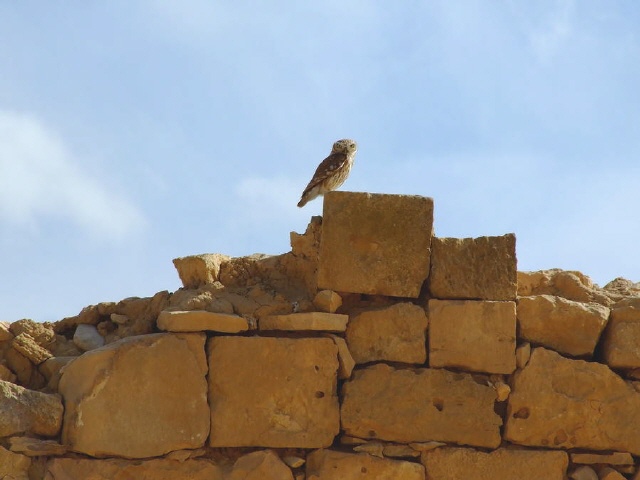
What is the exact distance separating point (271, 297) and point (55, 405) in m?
1.39

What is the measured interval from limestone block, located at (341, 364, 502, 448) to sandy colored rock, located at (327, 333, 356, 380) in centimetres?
5

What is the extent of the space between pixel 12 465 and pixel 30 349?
2.38 feet

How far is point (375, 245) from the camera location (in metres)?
5.25

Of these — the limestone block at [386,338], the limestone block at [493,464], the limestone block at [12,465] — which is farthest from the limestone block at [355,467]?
the limestone block at [12,465]

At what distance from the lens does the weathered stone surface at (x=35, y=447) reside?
474cm

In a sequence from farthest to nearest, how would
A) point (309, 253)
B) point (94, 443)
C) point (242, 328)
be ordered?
point (309, 253), point (242, 328), point (94, 443)

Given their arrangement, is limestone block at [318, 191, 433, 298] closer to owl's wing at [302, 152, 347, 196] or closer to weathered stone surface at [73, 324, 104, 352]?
owl's wing at [302, 152, 347, 196]

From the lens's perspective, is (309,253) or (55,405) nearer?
(55,405)

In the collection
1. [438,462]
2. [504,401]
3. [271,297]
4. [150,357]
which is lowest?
[438,462]

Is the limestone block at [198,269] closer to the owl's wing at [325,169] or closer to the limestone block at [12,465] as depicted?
the owl's wing at [325,169]

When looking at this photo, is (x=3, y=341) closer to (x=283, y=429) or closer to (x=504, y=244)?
(x=283, y=429)

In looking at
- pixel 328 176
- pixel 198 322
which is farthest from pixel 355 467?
pixel 328 176

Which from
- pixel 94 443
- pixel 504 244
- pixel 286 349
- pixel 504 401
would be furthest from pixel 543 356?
pixel 94 443

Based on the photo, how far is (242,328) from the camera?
5.11 meters
